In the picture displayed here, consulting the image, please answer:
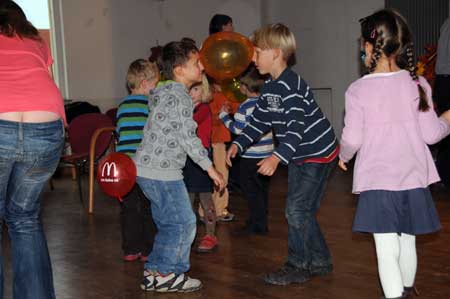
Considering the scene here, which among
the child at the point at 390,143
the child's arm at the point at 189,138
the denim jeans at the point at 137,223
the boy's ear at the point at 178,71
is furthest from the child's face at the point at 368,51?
the denim jeans at the point at 137,223

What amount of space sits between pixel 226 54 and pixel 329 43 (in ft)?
17.9

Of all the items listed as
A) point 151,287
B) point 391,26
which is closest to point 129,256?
point 151,287

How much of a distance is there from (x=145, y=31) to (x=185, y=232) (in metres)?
6.51

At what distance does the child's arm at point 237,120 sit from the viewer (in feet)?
16.3

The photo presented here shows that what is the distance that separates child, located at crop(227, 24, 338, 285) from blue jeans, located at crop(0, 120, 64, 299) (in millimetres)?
1158

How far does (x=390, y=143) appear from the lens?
3.16m

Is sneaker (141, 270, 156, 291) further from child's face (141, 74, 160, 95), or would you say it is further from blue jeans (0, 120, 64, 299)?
child's face (141, 74, 160, 95)

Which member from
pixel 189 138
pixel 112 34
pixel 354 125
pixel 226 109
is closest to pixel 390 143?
pixel 354 125

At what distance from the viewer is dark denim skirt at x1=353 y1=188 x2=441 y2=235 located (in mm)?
3176

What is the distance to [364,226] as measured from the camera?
3217 millimetres

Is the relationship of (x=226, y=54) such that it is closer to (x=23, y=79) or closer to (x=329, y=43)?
(x=23, y=79)

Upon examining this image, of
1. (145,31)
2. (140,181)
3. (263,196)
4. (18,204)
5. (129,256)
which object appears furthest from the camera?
(145,31)

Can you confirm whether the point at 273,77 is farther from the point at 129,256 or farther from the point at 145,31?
the point at 145,31

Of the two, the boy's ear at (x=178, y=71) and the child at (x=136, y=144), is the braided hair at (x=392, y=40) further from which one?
the child at (x=136, y=144)
